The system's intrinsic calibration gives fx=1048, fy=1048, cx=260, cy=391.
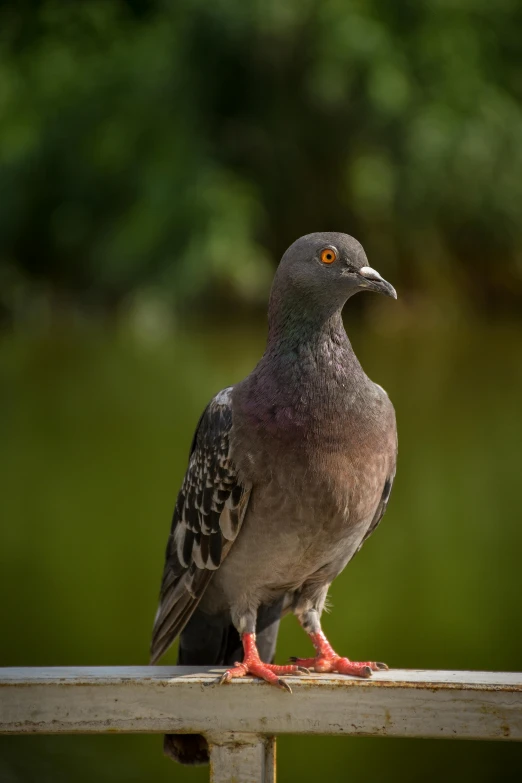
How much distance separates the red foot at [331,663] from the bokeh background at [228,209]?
5.02 meters

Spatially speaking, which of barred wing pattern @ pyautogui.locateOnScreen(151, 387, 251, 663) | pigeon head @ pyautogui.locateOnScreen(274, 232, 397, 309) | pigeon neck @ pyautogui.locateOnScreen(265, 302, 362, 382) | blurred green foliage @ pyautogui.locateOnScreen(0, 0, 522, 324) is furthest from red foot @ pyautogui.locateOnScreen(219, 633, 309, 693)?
blurred green foliage @ pyautogui.locateOnScreen(0, 0, 522, 324)

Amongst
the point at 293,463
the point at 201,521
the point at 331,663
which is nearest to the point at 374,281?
the point at 293,463

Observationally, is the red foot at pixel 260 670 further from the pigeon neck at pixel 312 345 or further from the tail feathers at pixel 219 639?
the pigeon neck at pixel 312 345

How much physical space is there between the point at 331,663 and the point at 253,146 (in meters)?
13.0

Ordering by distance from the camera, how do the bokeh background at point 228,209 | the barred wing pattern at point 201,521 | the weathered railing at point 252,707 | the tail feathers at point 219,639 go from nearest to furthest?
the weathered railing at point 252,707 → the barred wing pattern at point 201,521 → the tail feathers at point 219,639 → the bokeh background at point 228,209

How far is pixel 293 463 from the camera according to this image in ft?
8.28

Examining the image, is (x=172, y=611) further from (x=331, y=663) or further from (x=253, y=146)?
(x=253, y=146)

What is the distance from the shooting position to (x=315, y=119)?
1451 cm

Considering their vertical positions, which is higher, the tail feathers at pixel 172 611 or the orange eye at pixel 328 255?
the orange eye at pixel 328 255

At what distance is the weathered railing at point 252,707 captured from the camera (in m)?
2.14

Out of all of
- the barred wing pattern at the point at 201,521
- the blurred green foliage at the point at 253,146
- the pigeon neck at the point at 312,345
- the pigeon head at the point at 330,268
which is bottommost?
the barred wing pattern at the point at 201,521

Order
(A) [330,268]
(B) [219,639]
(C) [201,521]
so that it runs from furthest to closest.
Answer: (B) [219,639], (C) [201,521], (A) [330,268]

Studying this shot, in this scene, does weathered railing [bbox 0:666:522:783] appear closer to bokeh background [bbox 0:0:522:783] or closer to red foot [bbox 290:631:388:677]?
red foot [bbox 290:631:388:677]

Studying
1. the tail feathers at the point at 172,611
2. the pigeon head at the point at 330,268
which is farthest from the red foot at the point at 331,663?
the pigeon head at the point at 330,268
